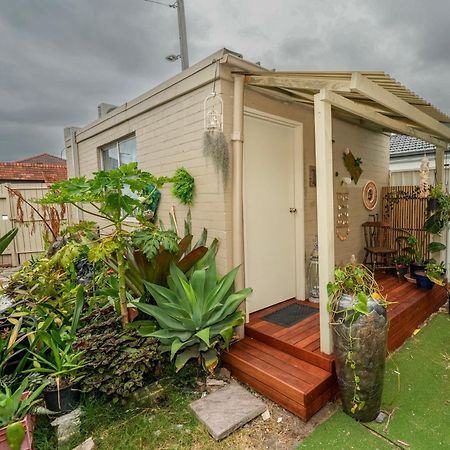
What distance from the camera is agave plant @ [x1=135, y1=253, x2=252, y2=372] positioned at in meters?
2.56

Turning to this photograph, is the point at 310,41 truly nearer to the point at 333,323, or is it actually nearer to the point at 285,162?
the point at 285,162

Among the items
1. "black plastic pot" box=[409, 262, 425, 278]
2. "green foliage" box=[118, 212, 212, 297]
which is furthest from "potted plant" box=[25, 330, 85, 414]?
"black plastic pot" box=[409, 262, 425, 278]

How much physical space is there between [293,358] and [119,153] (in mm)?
4337

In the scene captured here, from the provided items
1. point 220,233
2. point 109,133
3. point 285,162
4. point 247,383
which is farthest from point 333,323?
point 109,133

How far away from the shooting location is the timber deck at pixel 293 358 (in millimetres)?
2275

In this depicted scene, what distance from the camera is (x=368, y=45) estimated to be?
6227 mm

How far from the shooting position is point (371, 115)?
302cm

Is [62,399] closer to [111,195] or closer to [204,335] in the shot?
[204,335]

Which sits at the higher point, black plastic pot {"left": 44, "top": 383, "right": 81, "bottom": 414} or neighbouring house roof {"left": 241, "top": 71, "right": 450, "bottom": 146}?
neighbouring house roof {"left": 241, "top": 71, "right": 450, "bottom": 146}

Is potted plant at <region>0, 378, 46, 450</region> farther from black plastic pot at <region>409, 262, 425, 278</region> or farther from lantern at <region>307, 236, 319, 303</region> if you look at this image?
black plastic pot at <region>409, 262, 425, 278</region>

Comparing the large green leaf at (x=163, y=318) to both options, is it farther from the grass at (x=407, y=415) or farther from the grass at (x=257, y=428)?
the grass at (x=407, y=415)

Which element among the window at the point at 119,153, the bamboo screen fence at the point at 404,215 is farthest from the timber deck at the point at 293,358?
the window at the point at 119,153

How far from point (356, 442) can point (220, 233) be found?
80.0 inches

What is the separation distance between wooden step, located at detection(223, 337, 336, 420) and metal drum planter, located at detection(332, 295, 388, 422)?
22cm
